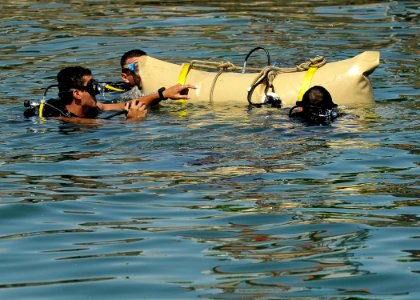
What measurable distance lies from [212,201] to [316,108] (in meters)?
3.00

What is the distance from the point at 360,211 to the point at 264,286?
5.44ft

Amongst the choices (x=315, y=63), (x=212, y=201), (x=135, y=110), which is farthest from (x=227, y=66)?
(x=212, y=201)

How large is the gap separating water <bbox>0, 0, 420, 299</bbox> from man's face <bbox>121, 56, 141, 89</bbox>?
0.76 metres

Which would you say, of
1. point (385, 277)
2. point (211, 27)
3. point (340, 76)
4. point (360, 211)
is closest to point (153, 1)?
point (211, 27)

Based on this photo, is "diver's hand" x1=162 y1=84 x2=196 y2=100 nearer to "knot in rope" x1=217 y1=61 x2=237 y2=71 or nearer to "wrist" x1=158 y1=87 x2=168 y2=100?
"wrist" x1=158 y1=87 x2=168 y2=100

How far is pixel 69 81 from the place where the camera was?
35.6 feet

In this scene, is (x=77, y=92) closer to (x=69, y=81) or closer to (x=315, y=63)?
(x=69, y=81)

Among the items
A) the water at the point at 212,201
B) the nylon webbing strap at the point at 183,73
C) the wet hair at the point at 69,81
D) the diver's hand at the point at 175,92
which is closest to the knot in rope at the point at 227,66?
the nylon webbing strap at the point at 183,73

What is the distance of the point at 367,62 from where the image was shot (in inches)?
426

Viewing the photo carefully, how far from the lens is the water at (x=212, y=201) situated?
5.62 meters

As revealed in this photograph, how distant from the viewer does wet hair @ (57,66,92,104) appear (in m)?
10.8

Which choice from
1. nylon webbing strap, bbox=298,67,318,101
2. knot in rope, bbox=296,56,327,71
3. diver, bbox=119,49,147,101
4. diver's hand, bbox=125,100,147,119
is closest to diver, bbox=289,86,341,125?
nylon webbing strap, bbox=298,67,318,101

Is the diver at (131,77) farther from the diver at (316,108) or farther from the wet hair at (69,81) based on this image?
the diver at (316,108)

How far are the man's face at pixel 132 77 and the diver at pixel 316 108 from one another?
252cm
